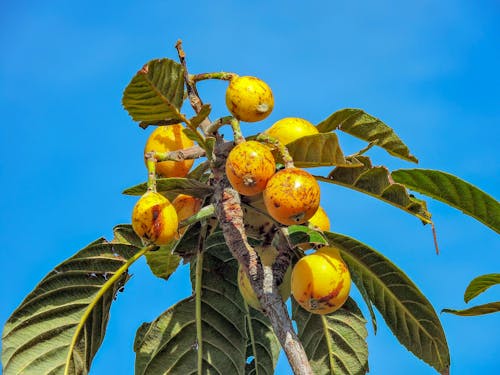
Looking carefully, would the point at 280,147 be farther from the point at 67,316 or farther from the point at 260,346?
the point at 67,316

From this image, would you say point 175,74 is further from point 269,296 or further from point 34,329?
point 34,329

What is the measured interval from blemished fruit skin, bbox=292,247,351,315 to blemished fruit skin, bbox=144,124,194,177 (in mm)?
729

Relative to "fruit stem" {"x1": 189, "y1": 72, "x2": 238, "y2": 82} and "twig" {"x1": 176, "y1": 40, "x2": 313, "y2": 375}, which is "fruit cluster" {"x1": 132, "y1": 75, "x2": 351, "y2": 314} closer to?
"fruit stem" {"x1": 189, "y1": 72, "x2": 238, "y2": 82}

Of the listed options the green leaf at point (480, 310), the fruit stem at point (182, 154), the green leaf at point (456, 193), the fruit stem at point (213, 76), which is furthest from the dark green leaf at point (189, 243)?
the green leaf at point (480, 310)

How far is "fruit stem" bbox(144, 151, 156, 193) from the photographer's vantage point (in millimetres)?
2819

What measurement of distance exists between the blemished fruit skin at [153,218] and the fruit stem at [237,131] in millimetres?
357

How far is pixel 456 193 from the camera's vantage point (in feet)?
10.1

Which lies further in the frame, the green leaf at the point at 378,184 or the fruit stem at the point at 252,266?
the green leaf at the point at 378,184

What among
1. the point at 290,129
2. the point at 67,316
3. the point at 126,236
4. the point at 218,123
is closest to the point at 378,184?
the point at 290,129

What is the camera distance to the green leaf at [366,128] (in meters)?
3.14

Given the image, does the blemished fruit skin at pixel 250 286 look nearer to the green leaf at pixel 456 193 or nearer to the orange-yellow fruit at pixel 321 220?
the orange-yellow fruit at pixel 321 220

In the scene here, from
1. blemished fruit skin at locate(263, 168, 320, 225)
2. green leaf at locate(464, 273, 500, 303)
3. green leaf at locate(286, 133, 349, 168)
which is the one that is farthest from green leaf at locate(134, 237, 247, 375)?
green leaf at locate(464, 273, 500, 303)

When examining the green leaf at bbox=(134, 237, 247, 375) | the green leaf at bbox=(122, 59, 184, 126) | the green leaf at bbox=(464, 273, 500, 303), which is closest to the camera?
the green leaf at bbox=(122, 59, 184, 126)

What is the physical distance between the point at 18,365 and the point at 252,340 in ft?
3.43
